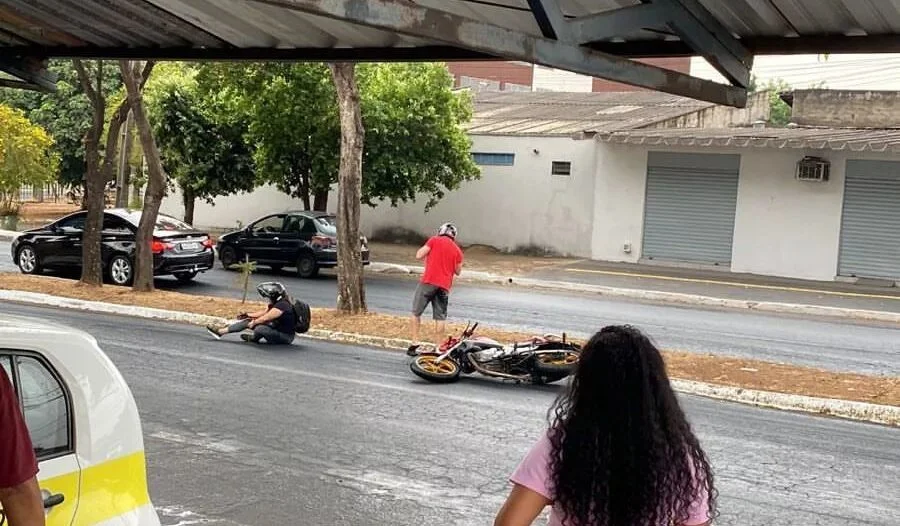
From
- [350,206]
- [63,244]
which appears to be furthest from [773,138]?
[63,244]

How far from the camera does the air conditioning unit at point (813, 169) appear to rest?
2723cm

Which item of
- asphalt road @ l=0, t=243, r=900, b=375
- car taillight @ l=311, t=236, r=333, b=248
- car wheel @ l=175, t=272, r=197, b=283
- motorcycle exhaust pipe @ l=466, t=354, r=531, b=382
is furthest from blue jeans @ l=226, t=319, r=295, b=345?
car taillight @ l=311, t=236, r=333, b=248

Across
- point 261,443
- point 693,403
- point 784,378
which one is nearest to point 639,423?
point 261,443

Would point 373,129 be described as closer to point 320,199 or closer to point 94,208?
point 320,199

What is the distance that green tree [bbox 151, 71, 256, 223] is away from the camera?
32.4m

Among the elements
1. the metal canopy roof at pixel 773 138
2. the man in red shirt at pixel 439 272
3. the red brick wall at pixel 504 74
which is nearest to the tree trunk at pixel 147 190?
the man in red shirt at pixel 439 272

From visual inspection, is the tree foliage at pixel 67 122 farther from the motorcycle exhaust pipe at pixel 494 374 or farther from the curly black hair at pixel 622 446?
the curly black hair at pixel 622 446

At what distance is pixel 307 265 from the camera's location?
2444 centimetres

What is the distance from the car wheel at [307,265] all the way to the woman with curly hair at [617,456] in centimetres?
2155

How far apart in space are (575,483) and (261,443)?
6201 mm

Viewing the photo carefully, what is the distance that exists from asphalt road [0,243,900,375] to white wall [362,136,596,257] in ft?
24.7

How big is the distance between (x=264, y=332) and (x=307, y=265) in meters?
10.3

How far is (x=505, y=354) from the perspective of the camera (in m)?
12.0

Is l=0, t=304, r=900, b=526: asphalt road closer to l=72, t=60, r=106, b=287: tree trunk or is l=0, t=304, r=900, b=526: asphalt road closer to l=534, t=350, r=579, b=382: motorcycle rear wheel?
l=534, t=350, r=579, b=382: motorcycle rear wheel
